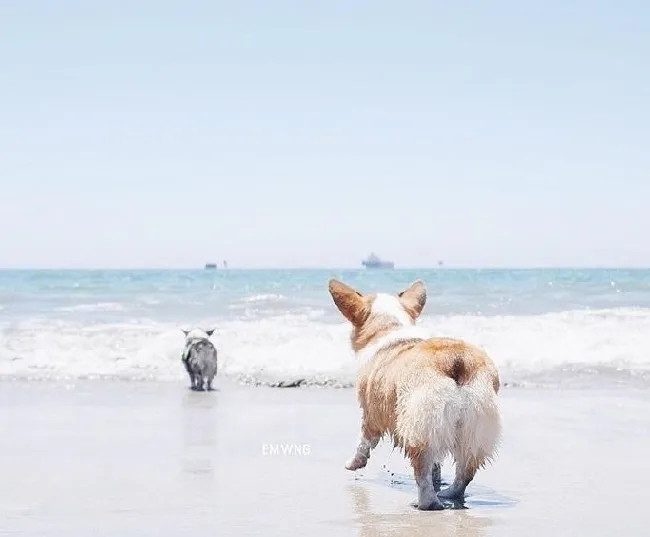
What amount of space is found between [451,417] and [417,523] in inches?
22.0

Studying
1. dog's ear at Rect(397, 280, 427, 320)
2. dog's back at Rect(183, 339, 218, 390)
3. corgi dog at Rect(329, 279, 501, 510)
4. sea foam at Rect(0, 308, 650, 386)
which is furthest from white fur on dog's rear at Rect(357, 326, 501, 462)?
sea foam at Rect(0, 308, 650, 386)

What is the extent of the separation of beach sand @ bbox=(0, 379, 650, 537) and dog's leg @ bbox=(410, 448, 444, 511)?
3.5 inches

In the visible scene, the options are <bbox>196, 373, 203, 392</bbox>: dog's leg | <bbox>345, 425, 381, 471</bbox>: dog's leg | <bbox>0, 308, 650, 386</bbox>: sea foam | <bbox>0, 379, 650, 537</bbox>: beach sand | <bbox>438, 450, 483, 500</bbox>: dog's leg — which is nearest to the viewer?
<bbox>0, 379, 650, 537</bbox>: beach sand

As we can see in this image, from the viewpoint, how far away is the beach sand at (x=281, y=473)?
5.42 meters

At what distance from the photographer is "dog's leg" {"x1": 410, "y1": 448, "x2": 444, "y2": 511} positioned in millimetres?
5523

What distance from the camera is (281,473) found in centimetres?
675

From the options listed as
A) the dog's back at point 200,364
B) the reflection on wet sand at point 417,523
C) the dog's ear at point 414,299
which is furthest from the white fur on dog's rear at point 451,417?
the dog's back at point 200,364

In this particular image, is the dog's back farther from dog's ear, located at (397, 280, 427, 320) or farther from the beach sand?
dog's ear, located at (397, 280, 427, 320)

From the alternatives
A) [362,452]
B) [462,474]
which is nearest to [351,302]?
[362,452]

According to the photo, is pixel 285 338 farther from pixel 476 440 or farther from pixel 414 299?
pixel 476 440

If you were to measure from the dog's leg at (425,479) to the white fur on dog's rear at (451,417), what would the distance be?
5 cm

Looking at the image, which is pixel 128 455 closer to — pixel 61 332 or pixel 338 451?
pixel 338 451

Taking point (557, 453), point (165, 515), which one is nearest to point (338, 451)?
point (557, 453)

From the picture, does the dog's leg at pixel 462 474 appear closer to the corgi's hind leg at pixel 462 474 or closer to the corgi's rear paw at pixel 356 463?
the corgi's hind leg at pixel 462 474
